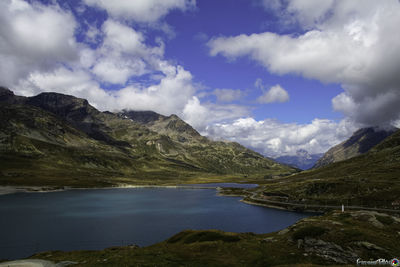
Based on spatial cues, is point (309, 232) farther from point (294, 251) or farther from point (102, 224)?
point (102, 224)

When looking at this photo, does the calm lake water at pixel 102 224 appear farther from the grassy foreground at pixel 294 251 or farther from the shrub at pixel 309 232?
the shrub at pixel 309 232

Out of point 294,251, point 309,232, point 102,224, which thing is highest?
point 309,232

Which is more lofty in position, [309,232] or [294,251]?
[309,232]

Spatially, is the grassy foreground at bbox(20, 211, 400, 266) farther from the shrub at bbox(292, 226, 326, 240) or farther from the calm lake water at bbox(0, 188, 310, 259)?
the calm lake water at bbox(0, 188, 310, 259)

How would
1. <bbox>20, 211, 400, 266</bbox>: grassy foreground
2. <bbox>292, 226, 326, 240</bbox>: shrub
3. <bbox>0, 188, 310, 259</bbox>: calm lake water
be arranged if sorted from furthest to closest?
<bbox>0, 188, 310, 259</bbox>: calm lake water < <bbox>292, 226, 326, 240</bbox>: shrub < <bbox>20, 211, 400, 266</bbox>: grassy foreground

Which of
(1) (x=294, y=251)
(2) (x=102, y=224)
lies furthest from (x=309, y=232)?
(2) (x=102, y=224)

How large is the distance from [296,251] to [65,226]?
110 metres

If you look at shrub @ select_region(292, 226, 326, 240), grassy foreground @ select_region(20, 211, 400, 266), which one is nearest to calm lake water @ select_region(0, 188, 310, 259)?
grassy foreground @ select_region(20, 211, 400, 266)

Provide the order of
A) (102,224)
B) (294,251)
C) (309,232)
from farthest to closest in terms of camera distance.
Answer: (102,224)
(309,232)
(294,251)

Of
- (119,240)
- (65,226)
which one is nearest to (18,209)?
(65,226)

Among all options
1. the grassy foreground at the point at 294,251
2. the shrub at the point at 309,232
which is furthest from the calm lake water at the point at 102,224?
the shrub at the point at 309,232

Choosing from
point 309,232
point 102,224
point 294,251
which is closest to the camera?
point 294,251

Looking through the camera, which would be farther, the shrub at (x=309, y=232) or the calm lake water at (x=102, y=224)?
the calm lake water at (x=102, y=224)

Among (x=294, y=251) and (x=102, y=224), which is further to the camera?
(x=102, y=224)
